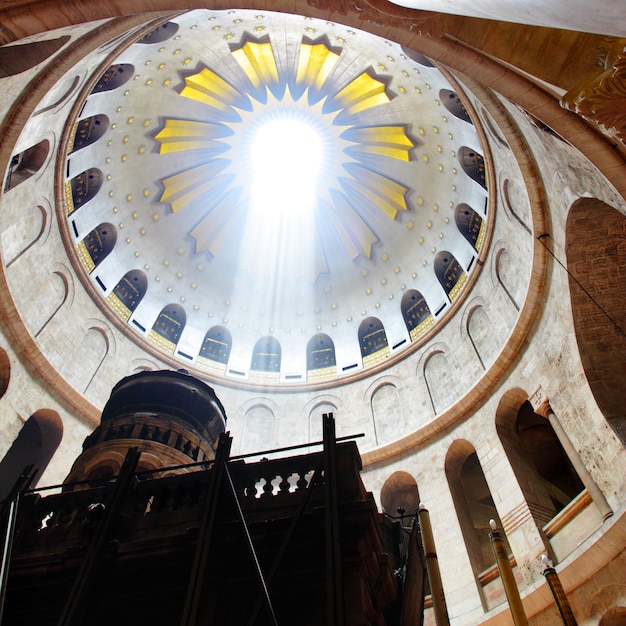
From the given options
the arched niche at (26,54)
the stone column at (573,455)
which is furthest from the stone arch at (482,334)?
the arched niche at (26,54)

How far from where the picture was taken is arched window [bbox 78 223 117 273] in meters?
16.9

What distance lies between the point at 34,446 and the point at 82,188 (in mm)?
8369

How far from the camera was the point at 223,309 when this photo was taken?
69.3 ft

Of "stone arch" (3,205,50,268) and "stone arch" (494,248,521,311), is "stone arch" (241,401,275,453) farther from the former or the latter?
"stone arch" (494,248,521,311)

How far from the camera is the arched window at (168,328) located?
18.5 meters

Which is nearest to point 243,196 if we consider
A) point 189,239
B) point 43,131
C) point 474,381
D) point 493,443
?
point 189,239

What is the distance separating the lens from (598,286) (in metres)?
10.1

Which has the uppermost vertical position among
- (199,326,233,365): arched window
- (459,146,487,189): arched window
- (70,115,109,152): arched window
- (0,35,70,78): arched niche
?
(70,115,109,152): arched window

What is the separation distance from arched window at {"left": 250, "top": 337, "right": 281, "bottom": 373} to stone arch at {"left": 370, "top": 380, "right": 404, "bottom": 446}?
4382mm

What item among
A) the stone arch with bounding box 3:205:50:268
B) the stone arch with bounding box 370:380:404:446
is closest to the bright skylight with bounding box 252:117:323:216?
the stone arch with bounding box 370:380:404:446

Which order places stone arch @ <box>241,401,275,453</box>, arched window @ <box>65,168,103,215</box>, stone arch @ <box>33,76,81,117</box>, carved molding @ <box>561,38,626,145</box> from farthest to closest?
1. stone arch @ <box>241,401,275,453</box>
2. arched window @ <box>65,168,103,215</box>
3. stone arch @ <box>33,76,81,117</box>
4. carved molding @ <box>561,38,626,145</box>

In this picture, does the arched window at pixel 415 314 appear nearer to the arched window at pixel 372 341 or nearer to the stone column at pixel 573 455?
the arched window at pixel 372 341

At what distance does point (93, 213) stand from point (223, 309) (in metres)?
6.23

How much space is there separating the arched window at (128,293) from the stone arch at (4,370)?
4.95m
